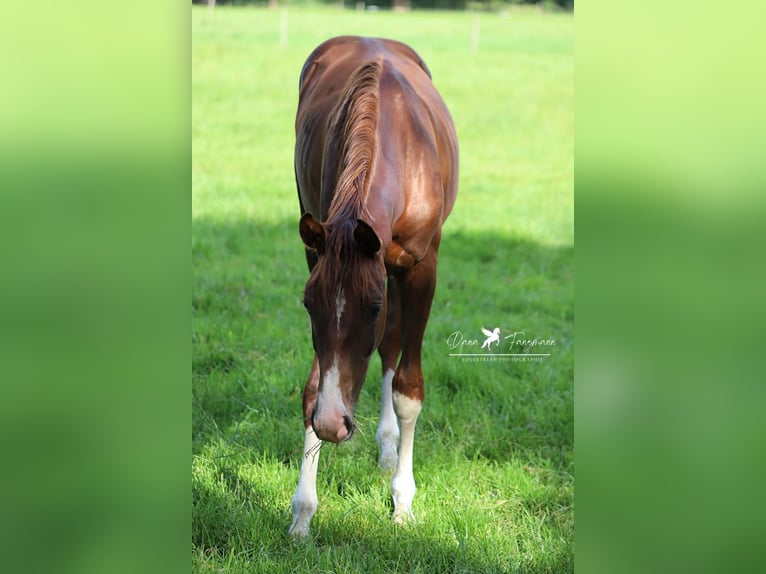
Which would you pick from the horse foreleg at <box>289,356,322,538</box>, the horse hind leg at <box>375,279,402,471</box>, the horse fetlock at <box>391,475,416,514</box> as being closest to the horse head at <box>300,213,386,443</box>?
the horse foreleg at <box>289,356,322,538</box>

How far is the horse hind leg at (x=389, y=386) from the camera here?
10.9ft

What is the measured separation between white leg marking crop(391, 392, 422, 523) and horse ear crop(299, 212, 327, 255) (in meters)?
1.05

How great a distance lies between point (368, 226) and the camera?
2.06 metres

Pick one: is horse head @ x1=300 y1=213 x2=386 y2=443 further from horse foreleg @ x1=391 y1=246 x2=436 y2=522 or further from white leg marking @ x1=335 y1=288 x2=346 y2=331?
horse foreleg @ x1=391 y1=246 x2=436 y2=522

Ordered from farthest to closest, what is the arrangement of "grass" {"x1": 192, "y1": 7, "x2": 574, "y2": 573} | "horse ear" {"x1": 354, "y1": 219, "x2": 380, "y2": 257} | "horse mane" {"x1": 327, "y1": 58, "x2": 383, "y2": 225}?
"grass" {"x1": 192, "y1": 7, "x2": 574, "y2": 573} → "horse mane" {"x1": 327, "y1": 58, "x2": 383, "y2": 225} → "horse ear" {"x1": 354, "y1": 219, "x2": 380, "y2": 257}

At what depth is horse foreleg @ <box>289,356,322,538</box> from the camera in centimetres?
278

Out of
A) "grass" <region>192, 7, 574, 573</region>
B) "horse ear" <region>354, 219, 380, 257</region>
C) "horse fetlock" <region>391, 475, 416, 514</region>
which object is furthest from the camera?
"horse fetlock" <region>391, 475, 416, 514</region>

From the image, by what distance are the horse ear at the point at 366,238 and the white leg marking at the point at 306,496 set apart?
3.09ft

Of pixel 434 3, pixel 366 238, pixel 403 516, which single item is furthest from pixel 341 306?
pixel 434 3

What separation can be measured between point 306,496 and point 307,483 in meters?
0.05

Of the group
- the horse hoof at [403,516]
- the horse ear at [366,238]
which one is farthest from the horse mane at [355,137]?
the horse hoof at [403,516]

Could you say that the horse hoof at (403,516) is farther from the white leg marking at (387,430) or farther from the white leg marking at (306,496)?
the white leg marking at (387,430)
